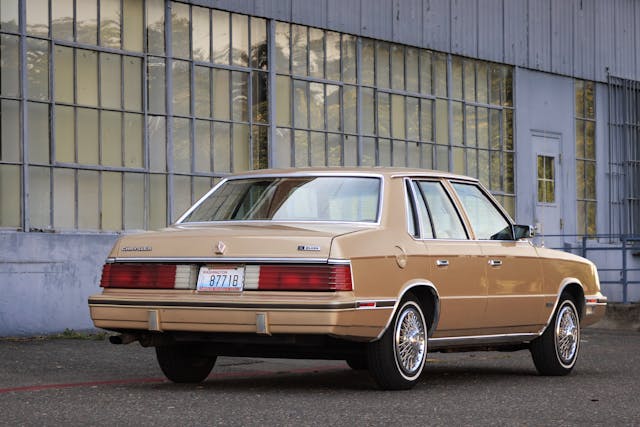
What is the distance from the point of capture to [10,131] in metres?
15.0

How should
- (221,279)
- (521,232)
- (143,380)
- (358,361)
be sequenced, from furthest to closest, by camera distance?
(521,232) < (143,380) < (358,361) < (221,279)

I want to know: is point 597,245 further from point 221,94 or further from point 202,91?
point 202,91

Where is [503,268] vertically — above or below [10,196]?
below

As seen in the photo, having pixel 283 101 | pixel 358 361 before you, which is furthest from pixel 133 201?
pixel 358 361

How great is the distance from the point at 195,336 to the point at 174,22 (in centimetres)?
882

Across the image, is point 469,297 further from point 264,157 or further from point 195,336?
point 264,157

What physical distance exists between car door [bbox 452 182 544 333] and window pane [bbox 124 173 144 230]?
6418mm

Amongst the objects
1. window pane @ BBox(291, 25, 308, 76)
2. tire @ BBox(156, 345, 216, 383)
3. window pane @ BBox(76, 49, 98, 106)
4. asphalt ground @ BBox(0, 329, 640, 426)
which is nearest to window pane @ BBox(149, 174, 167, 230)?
window pane @ BBox(76, 49, 98, 106)

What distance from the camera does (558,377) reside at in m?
10.9

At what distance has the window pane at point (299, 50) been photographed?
62.0 feet

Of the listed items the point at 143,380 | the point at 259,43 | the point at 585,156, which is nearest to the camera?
the point at 143,380

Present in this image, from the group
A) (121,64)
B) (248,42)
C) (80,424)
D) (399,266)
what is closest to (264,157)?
(248,42)

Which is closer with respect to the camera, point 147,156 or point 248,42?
point 147,156

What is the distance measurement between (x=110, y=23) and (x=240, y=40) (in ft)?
7.71
